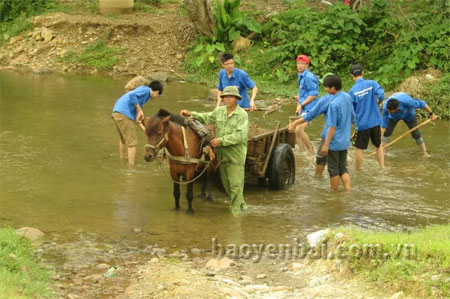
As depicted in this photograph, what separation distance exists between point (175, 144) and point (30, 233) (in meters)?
2.11

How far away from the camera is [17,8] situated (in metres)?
25.7

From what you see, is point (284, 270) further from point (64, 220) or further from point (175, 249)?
point (64, 220)

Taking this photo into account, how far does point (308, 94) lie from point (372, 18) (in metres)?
9.11

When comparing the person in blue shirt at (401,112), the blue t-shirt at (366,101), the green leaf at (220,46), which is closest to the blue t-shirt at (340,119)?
the blue t-shirt at (366,101)

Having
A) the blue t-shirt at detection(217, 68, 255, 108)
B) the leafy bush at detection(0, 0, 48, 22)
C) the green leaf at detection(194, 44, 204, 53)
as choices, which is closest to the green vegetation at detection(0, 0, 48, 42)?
the leafy bush at detection(0, 0, 48, 22)

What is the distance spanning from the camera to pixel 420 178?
11.9 meters

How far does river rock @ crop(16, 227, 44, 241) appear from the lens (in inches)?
338

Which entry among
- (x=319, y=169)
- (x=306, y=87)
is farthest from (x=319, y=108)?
(x=306, y=87)

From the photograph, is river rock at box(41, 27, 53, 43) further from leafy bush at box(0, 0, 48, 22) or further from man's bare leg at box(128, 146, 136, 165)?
man's bare leg at box(128, 146, 136, 165)

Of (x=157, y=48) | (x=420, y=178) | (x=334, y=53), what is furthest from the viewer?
(x=157, y=48)

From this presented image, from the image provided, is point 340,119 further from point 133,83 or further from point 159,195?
point 133,83

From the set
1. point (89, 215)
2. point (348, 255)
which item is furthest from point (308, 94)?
point (348, 255)

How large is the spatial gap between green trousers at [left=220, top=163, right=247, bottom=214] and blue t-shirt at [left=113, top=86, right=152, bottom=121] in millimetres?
2605

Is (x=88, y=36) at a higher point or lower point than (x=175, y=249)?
higher
